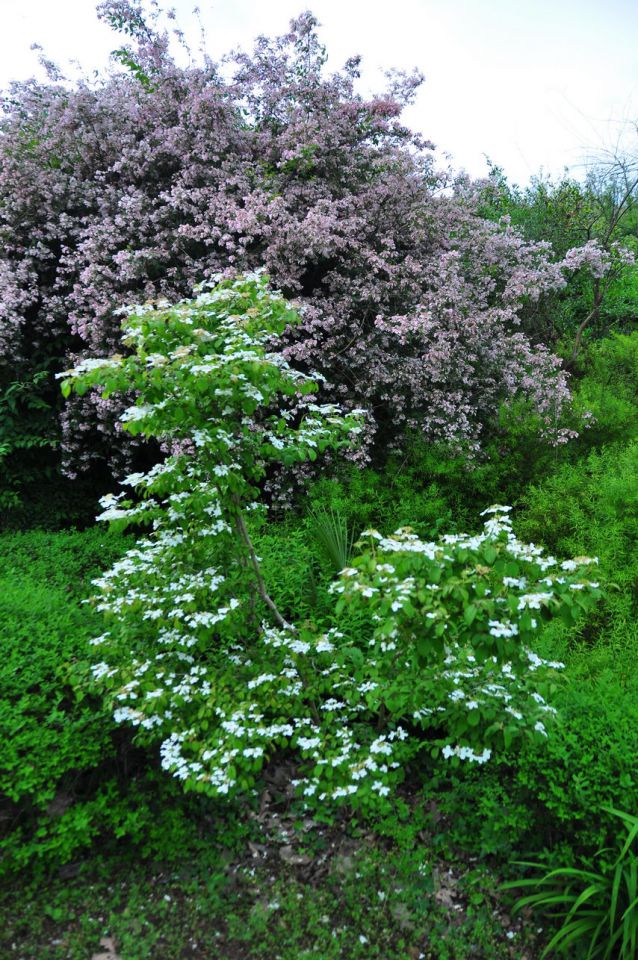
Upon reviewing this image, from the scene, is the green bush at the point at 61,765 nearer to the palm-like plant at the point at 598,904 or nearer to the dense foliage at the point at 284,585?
the dense foliage at the point at 284,585

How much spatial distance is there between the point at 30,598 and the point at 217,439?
65.7 inches

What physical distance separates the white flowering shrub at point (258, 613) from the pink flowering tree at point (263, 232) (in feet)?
8.07

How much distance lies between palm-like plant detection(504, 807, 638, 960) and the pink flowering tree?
360 centimetres

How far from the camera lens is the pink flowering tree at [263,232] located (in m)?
5.50

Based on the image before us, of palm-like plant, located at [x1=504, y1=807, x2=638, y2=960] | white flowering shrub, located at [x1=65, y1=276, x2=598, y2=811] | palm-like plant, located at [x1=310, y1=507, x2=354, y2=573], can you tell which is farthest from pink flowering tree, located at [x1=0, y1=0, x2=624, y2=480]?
palm-like plant, located at [x1=504, y1=807, x2=638, y2=960]

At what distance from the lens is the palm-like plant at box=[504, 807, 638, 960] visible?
2.25 meters

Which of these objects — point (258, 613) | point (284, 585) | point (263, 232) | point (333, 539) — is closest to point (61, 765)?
point (258, 613)

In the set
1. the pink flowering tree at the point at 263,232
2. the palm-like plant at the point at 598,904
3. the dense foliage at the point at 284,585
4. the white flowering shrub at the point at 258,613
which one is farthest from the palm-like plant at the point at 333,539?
the palm-like plant at the point at 598,904

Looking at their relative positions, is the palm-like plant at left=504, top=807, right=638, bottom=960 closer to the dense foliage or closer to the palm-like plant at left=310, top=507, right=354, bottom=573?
the dense foliage

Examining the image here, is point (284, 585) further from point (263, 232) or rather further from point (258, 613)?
point (263, 232)

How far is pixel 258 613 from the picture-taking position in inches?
133

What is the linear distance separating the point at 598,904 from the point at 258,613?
191 cm

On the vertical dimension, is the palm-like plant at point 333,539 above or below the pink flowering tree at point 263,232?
below

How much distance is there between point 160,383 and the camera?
2.60m
